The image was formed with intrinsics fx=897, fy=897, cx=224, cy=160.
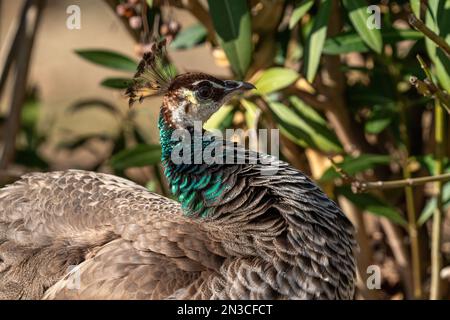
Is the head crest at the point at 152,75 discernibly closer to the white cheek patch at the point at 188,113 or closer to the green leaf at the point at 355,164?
the white cheek patch at the point at 188,113

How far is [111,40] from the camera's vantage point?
801 centimetres

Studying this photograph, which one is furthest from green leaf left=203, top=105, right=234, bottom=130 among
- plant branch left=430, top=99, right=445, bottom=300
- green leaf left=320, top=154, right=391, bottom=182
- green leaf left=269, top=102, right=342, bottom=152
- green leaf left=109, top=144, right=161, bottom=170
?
plant branch left=430, top=99, right=445, bottom=300

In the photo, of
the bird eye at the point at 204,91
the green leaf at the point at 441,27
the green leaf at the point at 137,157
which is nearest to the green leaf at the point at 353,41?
the green leaf at the point at 441,27

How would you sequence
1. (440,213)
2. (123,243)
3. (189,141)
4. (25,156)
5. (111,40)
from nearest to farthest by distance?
(123,243) < (189,141) < (440,213) < (25,156) < (111,40)

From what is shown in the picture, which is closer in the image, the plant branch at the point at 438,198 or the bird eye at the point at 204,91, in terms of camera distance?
the bird eye at the point at 204,91

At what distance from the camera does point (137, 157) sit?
3.26 meters

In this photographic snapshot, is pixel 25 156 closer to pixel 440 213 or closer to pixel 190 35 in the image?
pixel 190 35

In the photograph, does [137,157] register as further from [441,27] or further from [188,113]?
[441,27]

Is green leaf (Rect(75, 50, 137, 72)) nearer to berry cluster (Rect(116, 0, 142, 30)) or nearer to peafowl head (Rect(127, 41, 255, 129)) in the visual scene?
berry cluster (Rect(116, 0, 142, 30))

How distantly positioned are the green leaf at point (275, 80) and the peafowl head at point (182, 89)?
11.1 inches

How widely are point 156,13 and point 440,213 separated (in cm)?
123

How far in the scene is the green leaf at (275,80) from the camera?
2.93 meters

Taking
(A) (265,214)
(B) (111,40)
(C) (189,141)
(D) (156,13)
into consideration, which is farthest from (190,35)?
(B) (111,40)
